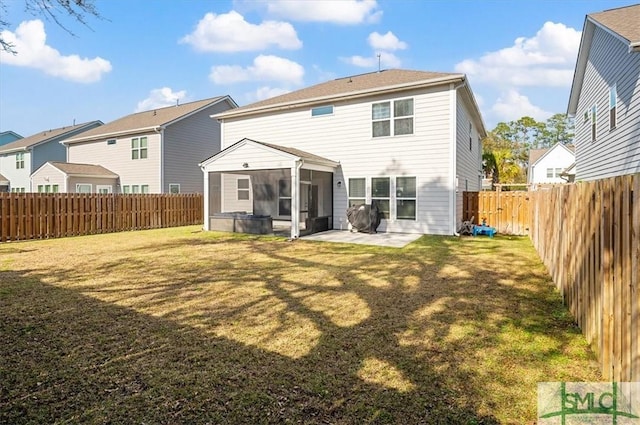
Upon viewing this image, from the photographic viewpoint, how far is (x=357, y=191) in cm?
1420

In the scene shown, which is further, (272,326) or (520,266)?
(520,266)

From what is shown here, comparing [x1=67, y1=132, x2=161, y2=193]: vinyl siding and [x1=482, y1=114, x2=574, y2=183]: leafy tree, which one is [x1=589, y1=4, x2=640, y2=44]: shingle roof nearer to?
[x1=67, y1=132, x2=161, y2=193]: vinyl siding

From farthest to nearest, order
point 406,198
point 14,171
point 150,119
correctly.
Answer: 1. point 14,171
2. point 150,119
3. point 406,198

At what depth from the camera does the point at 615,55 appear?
1034 cm

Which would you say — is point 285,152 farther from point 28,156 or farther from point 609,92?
point 28,156

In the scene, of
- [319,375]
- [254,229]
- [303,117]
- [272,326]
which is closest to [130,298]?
[272,326]

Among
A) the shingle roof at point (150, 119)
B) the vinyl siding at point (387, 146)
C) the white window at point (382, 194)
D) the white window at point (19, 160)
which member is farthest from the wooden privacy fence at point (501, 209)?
the white window at point (19, 160)

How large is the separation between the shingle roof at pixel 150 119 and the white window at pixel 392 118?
12.8 metres

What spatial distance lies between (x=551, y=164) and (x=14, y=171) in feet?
175

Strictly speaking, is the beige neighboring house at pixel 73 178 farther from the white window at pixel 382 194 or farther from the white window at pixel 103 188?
the white window at pixel 382 194

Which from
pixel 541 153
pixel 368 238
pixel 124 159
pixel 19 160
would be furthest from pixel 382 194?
pixel 541 153

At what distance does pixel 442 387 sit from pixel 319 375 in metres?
0.96

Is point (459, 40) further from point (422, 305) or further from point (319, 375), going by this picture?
point (319, 375)

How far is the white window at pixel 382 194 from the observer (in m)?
13.6
